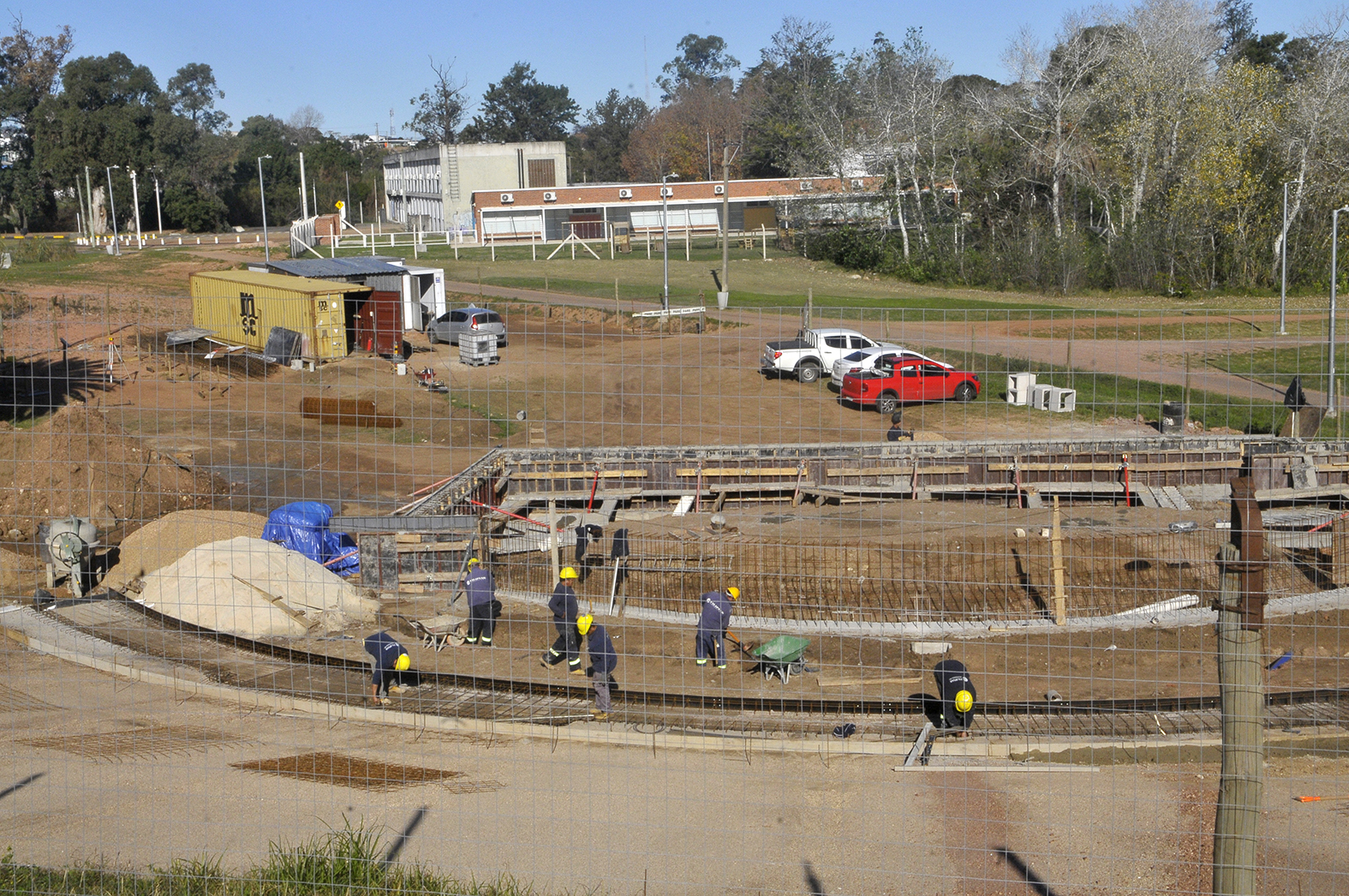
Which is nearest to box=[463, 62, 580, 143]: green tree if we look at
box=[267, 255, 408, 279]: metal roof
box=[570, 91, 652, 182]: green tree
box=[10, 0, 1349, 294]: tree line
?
box=[570, 91, 652, 182]: green tree

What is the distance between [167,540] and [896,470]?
10064 mm

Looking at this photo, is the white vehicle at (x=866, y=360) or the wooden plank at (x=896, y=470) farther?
the white vehicle at (x=866, y=360)

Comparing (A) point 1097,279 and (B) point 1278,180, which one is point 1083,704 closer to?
(A) point 1097,279

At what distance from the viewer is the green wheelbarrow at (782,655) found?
10.4 meters

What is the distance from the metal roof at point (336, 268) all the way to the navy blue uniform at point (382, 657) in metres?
24.0

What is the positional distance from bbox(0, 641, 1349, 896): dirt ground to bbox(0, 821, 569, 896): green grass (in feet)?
0.84

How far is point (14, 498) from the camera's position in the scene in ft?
53.0

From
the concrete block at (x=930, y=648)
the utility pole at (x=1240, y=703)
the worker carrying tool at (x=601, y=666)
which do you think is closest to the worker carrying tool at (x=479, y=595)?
the worker carrying tool at (x=601, y=666)

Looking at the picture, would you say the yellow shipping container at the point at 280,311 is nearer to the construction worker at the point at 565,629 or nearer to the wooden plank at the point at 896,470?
the wooden plank at the point at 896,470

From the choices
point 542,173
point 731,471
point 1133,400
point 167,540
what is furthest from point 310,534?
point 542,173

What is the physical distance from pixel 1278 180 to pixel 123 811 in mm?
40414

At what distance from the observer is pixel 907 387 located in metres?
22.9

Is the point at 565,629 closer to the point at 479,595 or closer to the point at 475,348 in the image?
the point at 479,595

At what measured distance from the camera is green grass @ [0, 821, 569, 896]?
196 inches
